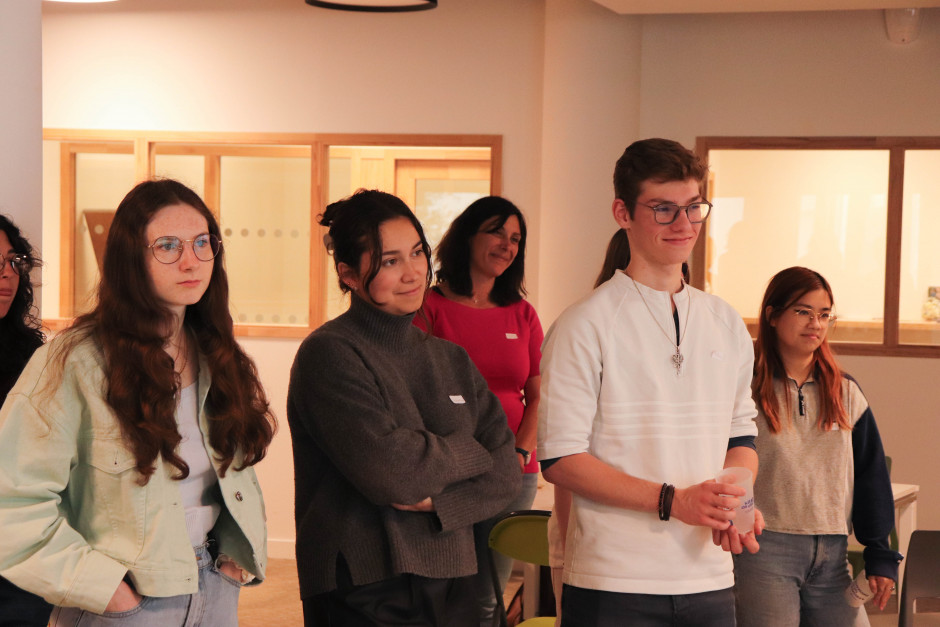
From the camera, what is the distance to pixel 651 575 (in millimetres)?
1767

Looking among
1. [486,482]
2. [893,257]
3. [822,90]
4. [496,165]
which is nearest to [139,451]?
[486,482]

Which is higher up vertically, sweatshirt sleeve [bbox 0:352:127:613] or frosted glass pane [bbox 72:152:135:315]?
frosted glass pane [bbox 72:152:135:315]

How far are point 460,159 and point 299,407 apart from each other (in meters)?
3.74

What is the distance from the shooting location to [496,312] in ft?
11.4

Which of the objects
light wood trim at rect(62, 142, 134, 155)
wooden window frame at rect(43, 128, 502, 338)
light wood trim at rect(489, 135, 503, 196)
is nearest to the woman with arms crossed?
light wood trim at rect(489, 135, 503, 196)

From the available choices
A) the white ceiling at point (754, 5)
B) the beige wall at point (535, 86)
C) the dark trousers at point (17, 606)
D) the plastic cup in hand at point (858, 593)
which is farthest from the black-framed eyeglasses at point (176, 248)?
the beige wall at point (535, 86)

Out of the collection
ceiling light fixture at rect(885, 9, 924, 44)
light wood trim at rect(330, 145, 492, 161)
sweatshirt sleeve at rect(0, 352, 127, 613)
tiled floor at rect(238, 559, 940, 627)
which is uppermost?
ceiling light fixture at rect(885, 9, 924, 44)

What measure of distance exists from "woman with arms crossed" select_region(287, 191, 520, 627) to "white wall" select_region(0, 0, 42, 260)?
1031 mm

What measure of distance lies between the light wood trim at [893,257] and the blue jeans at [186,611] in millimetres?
4511

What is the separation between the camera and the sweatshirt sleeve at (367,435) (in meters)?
1.81

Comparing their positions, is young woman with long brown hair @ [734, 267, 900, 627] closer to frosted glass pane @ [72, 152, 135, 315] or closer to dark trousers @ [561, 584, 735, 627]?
dark trousers @ [561, 584, 735, 627]

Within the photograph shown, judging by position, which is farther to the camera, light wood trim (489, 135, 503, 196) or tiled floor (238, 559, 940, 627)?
light wood trim (489, 135, 503, 196)

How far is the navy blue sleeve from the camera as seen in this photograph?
2.57 metres

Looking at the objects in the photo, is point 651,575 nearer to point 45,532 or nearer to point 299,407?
point 299,407
